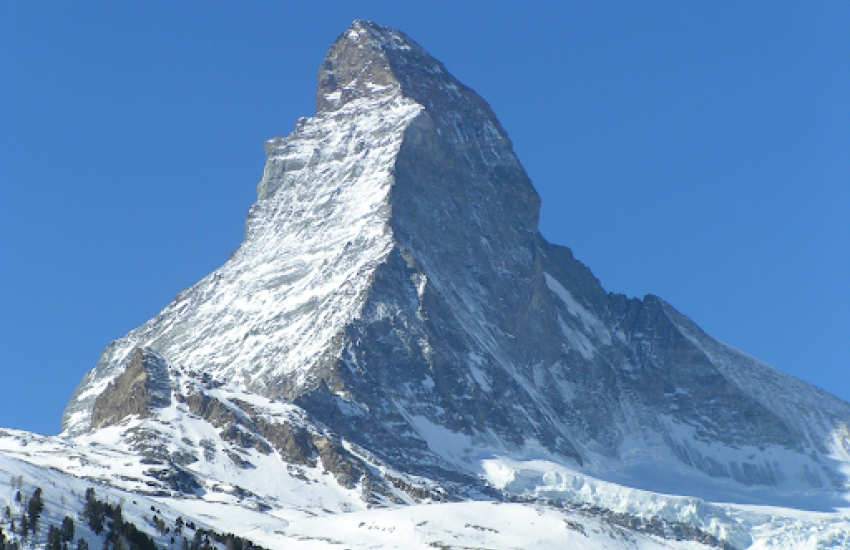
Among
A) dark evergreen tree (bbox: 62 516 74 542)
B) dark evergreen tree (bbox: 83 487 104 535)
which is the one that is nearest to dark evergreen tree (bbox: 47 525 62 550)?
dark evergreen tree (bbox: 62 516 74 542)

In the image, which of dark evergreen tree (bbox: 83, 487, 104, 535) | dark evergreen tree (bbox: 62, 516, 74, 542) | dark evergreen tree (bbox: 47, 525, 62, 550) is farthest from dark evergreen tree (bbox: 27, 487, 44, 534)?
dark evergreen tree (bbox: 83, 487, 104, 535)

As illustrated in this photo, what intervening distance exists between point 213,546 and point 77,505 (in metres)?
14.3

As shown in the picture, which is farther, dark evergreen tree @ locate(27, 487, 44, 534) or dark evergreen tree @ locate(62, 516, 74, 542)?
dark evergreen tree @ locate(27, 487, 44, 534)

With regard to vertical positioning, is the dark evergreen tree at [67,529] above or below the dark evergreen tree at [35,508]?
below

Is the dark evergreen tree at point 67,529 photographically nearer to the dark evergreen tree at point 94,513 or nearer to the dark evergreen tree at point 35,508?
the dark evergreen tree at point 35,508

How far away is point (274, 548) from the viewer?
655ft

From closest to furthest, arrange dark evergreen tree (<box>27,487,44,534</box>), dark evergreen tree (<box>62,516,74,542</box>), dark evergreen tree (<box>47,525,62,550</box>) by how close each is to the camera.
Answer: dark evergreen tree (<box>47,525,62,550</box>), dark evergreen tree (<box>62,516,74,542</box>), dark evergreen tree (<box>27,487,44,534</box>)

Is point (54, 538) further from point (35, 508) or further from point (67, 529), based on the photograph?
point (35, 508)

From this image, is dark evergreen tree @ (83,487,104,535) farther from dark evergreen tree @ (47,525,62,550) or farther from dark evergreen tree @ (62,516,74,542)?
dark evergreen tree @ (47,525,62,550)

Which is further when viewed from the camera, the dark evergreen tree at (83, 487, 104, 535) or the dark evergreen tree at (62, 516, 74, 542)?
the dark evergreen tree at (83, 487, 104, 535)

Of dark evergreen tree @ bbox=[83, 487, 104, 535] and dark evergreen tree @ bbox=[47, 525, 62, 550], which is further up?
dark evergreen tree @ bbox=[83, 487, 104, 535]

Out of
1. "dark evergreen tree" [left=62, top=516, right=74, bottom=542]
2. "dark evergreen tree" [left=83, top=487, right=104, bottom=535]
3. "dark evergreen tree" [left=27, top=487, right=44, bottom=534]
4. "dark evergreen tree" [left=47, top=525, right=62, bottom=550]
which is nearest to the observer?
"dark evergreen tree" [left=47, top=525, right=62, bottom=550]

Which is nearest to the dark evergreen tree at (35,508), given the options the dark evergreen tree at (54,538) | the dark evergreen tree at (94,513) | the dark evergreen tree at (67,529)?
the dark evergreen tree at (54,538)

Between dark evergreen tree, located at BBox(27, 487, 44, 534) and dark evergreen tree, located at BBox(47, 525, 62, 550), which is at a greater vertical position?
dark evergreen tree, located at BBox(27, 487, 44, 534)
